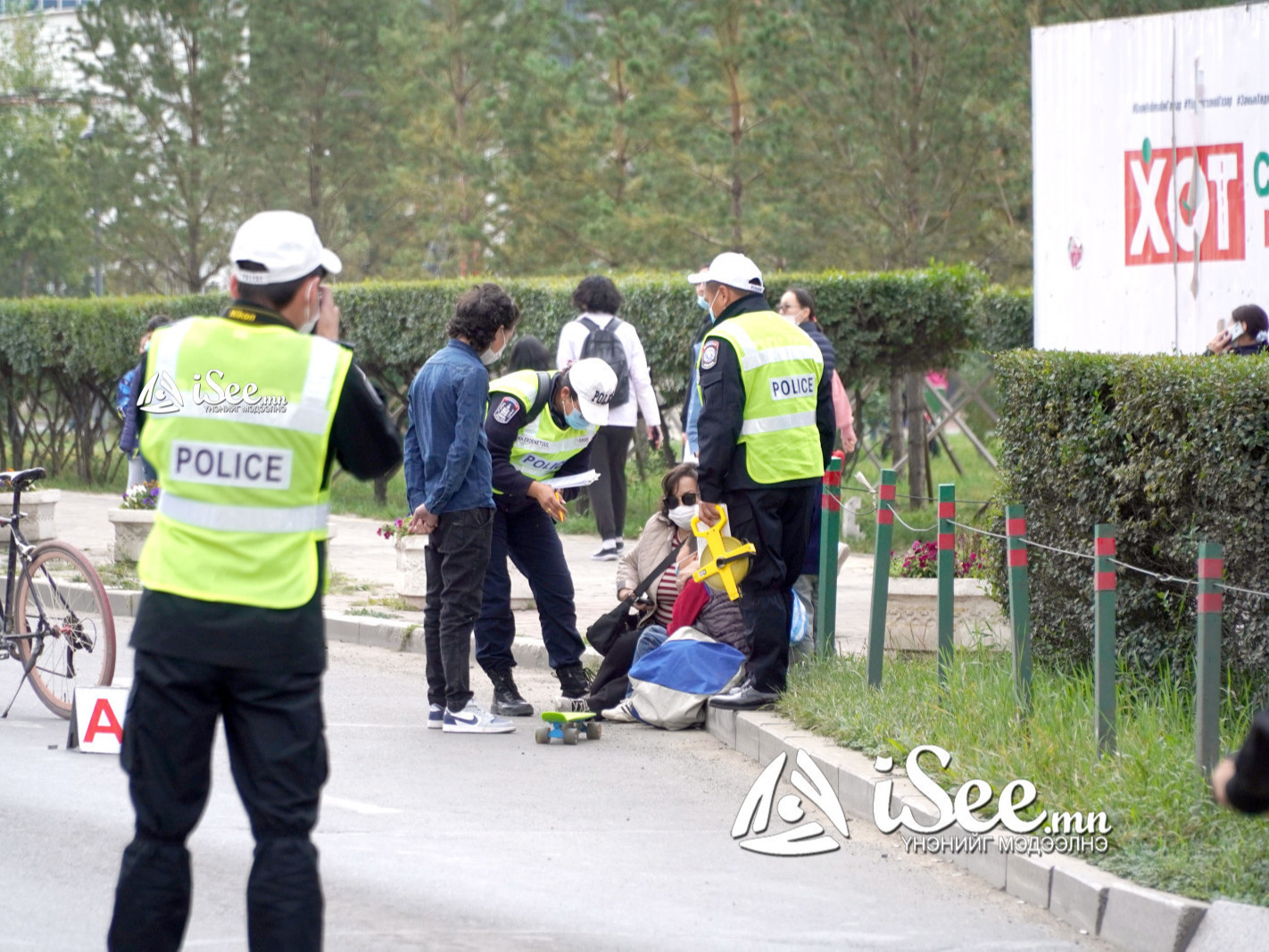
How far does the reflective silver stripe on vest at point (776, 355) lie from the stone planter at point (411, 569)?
12.5 feet

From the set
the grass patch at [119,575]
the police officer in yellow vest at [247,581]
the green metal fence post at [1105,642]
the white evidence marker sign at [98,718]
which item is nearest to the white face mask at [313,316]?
the police officer in yellow vest at [247,581]

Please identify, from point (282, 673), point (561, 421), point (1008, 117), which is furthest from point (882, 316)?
point (282, 673)

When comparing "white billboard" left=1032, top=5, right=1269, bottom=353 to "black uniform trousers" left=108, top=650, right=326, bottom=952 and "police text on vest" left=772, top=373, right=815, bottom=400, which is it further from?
"black uniform trousers" left=108, top=650, right=326, bottom=952

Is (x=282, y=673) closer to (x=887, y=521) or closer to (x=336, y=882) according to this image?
(x=336, y=882)

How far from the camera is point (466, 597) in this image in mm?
8117

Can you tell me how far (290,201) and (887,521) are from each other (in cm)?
3444

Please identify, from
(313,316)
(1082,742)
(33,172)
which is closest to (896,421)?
(1082,742)

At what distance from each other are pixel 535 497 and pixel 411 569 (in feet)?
10.9

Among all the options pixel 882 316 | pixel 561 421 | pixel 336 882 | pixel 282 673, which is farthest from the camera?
pixel 882 316

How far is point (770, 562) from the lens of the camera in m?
7.92

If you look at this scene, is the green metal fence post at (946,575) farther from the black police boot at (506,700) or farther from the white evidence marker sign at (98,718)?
the white evidence marker sign at (98,718)

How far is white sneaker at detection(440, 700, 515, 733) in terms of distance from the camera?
27.3 ft

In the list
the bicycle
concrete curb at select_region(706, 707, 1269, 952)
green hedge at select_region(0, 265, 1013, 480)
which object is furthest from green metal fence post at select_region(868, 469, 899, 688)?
green hedge at select_region(0, 265, 1013, 480)

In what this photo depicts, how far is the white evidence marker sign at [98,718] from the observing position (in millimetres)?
7766
